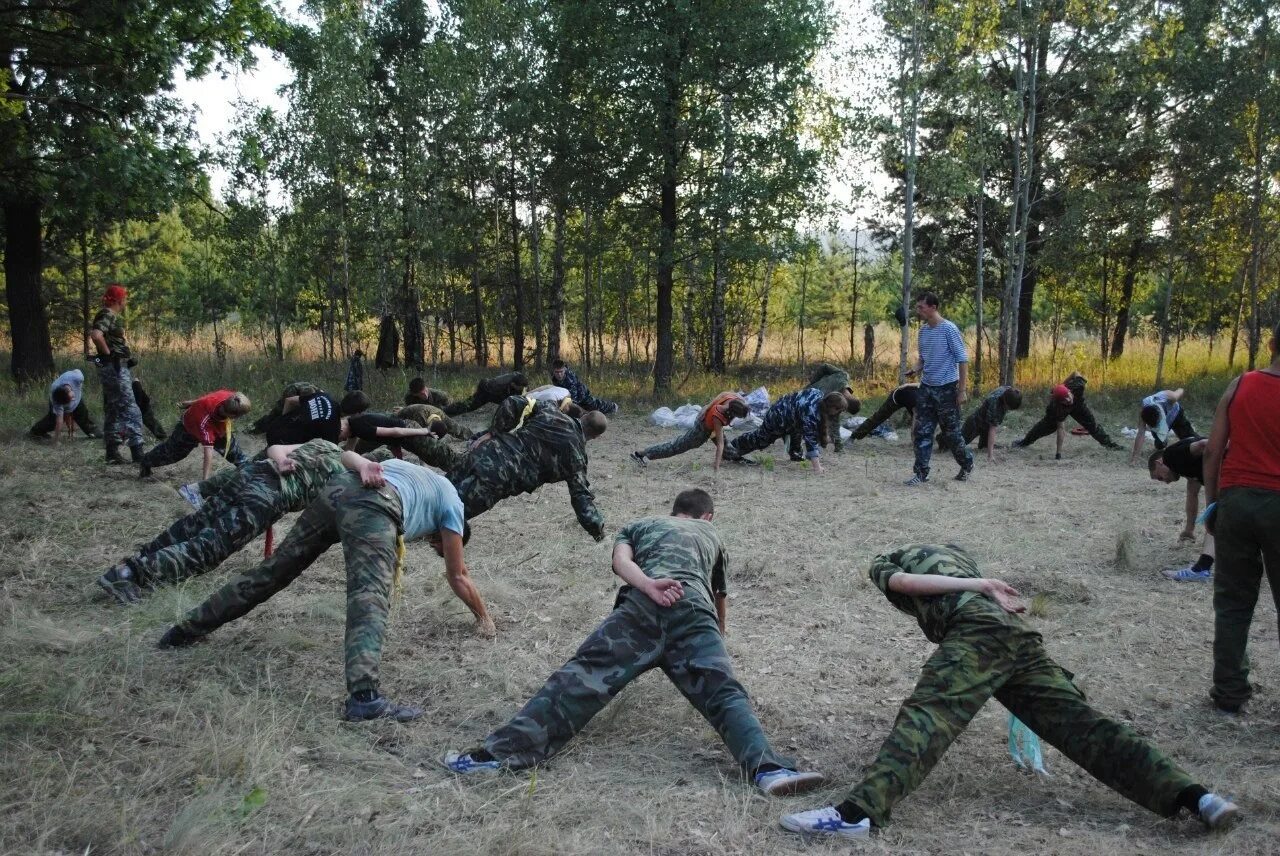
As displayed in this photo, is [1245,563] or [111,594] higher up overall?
[1245,563]

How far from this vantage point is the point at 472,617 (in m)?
6.58

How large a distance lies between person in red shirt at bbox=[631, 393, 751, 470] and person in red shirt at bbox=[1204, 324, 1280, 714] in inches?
269

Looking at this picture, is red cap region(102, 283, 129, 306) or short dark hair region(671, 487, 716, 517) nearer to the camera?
short dark hair region(671, 487, 716, 517)

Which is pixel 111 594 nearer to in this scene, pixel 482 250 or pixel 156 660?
pixel 156 660

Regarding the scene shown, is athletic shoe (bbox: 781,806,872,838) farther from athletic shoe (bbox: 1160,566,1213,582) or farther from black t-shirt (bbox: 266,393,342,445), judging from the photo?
black t-shirt (bbox: 266,393,342,445)

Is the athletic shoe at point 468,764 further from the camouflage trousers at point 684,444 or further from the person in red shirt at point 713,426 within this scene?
the camouflage trousers at point 684,444

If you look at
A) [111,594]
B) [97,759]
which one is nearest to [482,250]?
[111,594]

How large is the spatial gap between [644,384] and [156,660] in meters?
14.6

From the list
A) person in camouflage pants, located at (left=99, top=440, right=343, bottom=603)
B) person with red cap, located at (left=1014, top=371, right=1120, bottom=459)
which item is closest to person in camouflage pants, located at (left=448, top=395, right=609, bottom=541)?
person in camouflage pants, located at (left=99, top=440, right=343, bottom=603)

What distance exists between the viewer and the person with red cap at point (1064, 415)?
1264 cm

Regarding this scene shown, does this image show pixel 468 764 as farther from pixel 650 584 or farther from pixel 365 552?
pixel 365 552

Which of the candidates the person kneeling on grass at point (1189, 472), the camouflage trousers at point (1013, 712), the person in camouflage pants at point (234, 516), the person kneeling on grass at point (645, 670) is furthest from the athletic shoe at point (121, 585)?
the person kneeling on grass at point (1189, 472)

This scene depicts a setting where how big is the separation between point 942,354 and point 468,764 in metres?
7.81

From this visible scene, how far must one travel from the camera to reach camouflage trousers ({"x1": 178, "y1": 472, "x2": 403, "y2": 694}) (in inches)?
195
